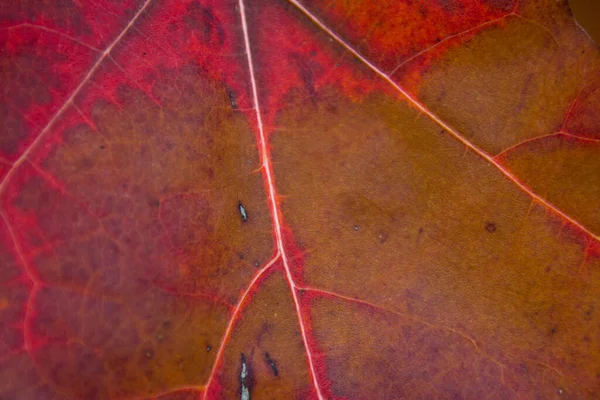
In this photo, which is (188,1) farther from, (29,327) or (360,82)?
(29,327)

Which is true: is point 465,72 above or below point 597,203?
above

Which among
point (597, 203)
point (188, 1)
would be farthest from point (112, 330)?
point (597, 203)

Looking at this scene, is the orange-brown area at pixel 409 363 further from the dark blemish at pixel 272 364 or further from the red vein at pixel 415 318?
the dark blemish at pixel 272 364

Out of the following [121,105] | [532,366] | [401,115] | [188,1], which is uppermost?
[188,1]

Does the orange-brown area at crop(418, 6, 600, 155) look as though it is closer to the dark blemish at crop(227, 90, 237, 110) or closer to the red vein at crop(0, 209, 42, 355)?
the dark blemish at crop(227, 90, 237, 110)

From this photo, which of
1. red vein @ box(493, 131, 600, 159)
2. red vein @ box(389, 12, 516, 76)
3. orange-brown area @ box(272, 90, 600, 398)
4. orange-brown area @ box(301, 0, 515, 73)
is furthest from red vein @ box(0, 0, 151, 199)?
red vein @ box(493, 131, 600, 159)

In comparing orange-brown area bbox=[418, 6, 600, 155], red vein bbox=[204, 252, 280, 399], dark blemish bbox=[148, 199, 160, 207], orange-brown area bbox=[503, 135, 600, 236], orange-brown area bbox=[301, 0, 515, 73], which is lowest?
red vein bbox=[204, 252, 280, 399]

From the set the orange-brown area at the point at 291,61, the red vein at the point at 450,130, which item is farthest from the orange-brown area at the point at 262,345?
the red vein at the point at 450,130
